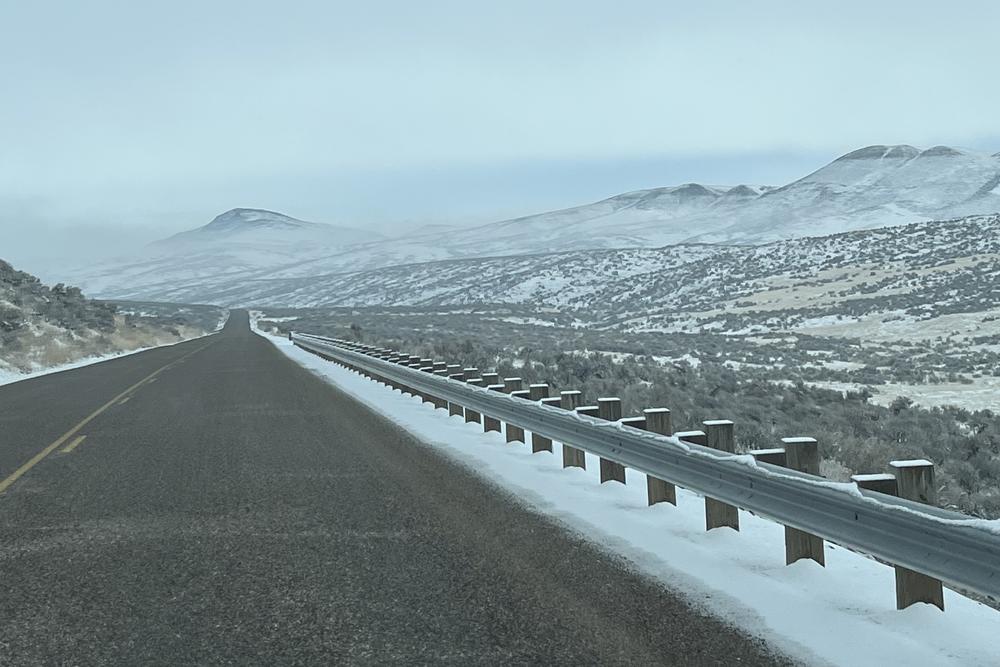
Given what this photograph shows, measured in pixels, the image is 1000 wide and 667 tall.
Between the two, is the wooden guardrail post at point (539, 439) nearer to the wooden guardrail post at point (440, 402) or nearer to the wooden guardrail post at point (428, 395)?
the wooden guardrail post at point (440, 402)

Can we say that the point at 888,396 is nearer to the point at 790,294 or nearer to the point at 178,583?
the point at 178,583

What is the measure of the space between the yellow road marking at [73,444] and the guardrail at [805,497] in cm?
576

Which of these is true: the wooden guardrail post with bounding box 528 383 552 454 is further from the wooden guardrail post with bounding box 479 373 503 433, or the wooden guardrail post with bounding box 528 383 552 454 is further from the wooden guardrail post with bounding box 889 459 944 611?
the wooden guardrail post with bounding box 889 459 944 611

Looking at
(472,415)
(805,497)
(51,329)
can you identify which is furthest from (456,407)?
(51,329)

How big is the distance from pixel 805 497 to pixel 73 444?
9.59 meters

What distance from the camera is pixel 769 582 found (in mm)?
5250

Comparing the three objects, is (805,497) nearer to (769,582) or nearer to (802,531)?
(802,531)

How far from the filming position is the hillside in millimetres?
33500

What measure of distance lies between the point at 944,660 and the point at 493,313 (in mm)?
80408

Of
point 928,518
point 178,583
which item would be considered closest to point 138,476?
point 178,583

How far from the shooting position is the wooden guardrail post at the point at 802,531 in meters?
5.18

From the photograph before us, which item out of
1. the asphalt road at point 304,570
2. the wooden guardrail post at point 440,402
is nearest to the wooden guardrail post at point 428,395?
the wooden guardrail post at point 440,402

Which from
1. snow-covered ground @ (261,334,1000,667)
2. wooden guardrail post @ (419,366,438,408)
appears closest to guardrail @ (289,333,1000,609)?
snow-covered ground @ (261,334,1000,667)

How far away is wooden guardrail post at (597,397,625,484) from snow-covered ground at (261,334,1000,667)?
0.09 meters
